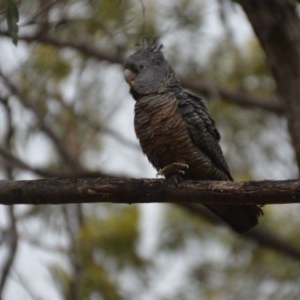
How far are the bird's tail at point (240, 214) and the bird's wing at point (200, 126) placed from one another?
301mm

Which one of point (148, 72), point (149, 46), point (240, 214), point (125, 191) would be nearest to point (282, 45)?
point (149, 46)

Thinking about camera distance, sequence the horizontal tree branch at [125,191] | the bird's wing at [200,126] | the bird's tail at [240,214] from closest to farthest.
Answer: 1. the horizontal tree branch at [125,191]
2. the bird's tail at [240,214]
3. the bird's wing at [200,126]

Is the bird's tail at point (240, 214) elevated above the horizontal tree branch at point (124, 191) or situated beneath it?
elevated above

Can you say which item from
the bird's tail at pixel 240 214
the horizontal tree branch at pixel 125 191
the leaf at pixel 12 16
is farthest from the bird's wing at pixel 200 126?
the leaf at pixel 12 16

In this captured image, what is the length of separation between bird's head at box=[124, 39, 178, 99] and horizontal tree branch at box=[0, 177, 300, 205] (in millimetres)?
1060

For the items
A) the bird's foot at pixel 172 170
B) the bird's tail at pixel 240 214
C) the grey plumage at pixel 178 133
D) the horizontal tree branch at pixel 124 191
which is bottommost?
the horizontal tree branch at pixel 124 191

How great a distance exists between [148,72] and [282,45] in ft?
3.76

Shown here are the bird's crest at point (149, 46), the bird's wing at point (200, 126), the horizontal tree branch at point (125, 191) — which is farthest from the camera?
the bird's crest at point (149, 46)

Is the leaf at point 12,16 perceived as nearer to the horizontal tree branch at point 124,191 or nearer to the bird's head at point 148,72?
the horizontal tree branch at point 124,191

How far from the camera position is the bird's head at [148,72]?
227 inches

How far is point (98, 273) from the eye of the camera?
782 centimetres

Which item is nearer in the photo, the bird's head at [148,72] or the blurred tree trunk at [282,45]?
the bird's head at [148,72]

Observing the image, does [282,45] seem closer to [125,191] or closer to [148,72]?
[148,72]

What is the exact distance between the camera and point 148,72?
229 inches
